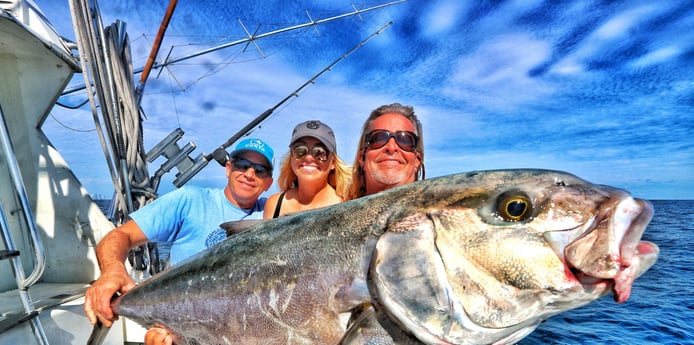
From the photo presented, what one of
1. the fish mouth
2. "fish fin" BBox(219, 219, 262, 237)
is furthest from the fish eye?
"fish fin" BBox(219, 219, 262, 237)

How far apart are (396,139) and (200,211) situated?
187 cm

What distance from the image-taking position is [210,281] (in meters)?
1.73

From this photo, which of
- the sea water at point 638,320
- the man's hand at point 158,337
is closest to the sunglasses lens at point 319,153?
the man's hand at point 158,337

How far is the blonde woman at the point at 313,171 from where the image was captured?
10.0ft

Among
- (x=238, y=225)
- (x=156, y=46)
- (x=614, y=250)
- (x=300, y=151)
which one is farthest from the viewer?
(x=156, y=46)

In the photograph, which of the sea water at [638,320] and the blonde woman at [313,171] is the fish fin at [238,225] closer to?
the blonde woman at [313,171]

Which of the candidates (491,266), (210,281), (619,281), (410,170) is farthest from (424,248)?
(410,170)

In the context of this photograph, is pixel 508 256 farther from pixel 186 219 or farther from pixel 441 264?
pixel 186 219

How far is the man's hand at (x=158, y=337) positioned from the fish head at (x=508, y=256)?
123 cm

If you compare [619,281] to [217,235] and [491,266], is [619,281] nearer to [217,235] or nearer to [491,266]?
[491,266]

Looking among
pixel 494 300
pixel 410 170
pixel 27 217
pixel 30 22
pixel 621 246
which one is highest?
pixel 30 22

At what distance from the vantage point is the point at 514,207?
1.21 m

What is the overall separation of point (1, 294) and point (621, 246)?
4.29 metres

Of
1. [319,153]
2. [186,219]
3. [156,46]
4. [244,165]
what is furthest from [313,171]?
[156,46]
